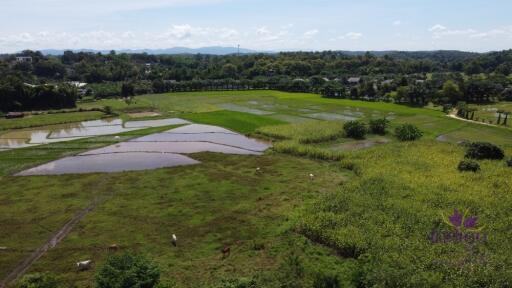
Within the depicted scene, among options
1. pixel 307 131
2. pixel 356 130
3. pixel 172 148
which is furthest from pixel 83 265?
pixel 356 130

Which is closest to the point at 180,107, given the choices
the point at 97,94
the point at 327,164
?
the point at 97,94

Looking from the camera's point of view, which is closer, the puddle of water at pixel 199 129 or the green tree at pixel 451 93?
the puddle of water at pixel 199 129

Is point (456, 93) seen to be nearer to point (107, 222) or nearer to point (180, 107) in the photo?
point (180, 107)

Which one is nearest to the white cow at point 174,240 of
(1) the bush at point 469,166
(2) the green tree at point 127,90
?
(1) the bush at point 469,166

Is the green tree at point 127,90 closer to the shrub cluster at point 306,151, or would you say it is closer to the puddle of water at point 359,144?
the shrub cluster at point 306,151

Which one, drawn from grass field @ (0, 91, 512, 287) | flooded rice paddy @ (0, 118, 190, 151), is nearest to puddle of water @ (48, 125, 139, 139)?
flooded rice paddy @ (0, 118, 190, 151)

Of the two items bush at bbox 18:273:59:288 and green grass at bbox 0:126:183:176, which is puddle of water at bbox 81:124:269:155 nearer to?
green grass at bbox 0:126:183:176
